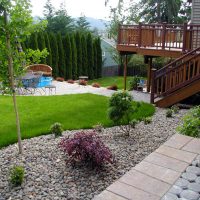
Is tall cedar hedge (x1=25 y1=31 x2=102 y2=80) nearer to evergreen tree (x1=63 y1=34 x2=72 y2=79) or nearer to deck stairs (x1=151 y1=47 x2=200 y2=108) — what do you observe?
evergreen tree (x1=63 y1=34 x2=72 y2=79)

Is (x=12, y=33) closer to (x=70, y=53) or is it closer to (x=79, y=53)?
(x=70, y=53)

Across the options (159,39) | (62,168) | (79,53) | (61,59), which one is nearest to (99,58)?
(79,53)

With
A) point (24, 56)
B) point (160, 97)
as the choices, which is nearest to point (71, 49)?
point (160, 97)

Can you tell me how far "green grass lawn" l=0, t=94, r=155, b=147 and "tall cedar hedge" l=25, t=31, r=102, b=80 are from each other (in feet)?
25.0

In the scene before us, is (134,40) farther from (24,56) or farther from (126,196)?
(126,196)

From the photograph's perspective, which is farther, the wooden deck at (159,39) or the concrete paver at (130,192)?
the wooden deck at (159,39)

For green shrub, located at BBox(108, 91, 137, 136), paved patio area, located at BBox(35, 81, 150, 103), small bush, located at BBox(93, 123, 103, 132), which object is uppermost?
green shrub, located at BBox(108, 91, 137, 136)

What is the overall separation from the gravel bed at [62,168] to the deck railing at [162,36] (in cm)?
471

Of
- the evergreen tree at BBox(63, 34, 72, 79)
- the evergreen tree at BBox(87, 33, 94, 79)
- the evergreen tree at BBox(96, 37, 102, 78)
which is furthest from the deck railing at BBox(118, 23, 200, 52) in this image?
the evergreen tree at BBox(96, 37, 102, 78)

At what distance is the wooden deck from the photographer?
937 cm

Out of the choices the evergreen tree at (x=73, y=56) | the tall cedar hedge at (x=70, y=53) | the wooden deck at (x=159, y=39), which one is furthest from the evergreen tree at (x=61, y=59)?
the wooden deck at (x=159, y=39)

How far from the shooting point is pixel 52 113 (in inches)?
291

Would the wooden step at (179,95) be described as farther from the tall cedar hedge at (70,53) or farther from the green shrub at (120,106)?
the tall cedar hedge at (70,53)

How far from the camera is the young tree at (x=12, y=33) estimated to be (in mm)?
4055
